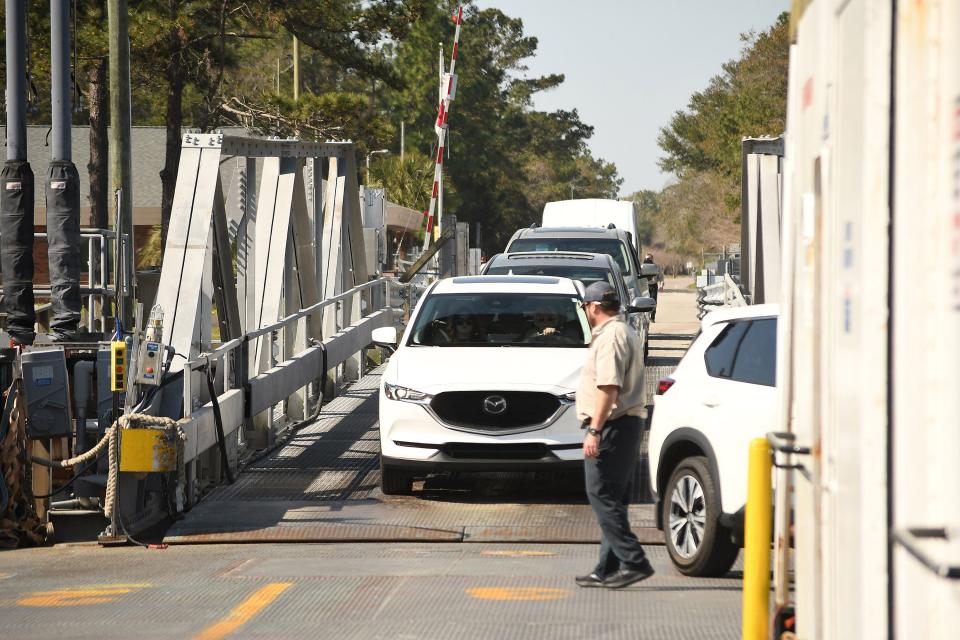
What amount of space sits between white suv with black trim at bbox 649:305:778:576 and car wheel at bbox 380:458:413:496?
282 centimetres

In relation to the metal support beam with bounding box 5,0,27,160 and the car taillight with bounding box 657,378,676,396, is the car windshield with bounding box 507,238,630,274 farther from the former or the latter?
the car taillight with bounding box 657,378,676,396

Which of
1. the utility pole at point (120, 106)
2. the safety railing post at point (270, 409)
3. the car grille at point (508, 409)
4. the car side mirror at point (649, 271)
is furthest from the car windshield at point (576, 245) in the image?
the car grille at point (508, 409)

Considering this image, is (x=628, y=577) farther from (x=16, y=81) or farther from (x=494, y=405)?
(x=16, y=81)

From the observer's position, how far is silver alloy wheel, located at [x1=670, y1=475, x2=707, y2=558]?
8.16 meters

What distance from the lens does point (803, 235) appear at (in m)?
4.09

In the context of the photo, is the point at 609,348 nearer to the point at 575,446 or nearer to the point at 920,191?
the point at 575,446

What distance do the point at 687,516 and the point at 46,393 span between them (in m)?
4.64

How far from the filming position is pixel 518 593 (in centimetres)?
793

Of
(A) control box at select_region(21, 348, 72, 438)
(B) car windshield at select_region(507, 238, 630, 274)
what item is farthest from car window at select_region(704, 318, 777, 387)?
(B) car windshield at select_region(507, 238, 630, 274)

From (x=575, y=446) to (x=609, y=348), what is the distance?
2892mm

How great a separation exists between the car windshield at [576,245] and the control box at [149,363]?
45.8 feet

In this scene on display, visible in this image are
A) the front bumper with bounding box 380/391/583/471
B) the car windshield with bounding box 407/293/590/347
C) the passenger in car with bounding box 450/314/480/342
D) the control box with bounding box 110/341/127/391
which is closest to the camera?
the control box with bounding box 110/341/127/391

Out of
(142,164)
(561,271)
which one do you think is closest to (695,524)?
(561,271)

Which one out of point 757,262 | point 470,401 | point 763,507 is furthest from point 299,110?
point 763,507
